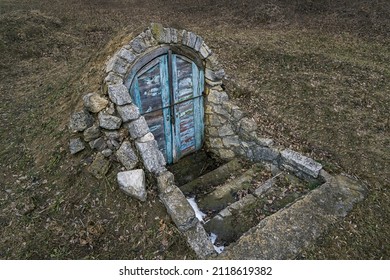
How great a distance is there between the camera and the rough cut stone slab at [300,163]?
215 inches

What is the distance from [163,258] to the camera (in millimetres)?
4012

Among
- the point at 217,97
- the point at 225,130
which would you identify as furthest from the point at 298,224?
the point at 217,97

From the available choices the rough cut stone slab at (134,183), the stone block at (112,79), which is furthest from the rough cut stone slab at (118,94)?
the rough cut stone slab at (134,183)

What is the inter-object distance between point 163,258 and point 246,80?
5.99 metres

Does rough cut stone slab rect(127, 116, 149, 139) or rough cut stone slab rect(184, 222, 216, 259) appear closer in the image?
rough cut stone slab rect(184, 222, 216, 259)

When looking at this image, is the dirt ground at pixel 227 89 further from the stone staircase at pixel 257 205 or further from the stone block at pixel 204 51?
the stone block at pixel 204 51

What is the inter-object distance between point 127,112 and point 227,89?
9.69 ft

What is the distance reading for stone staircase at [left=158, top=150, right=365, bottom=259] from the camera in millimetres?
4238

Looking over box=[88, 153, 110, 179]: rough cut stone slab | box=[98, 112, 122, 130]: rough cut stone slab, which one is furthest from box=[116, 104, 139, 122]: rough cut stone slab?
box=[88, 153, 110, 179]: rough cut stone slab

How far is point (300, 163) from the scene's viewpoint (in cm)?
558

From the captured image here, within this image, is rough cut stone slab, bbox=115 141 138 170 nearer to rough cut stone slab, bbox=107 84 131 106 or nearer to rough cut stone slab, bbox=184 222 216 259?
rough cut stone slab, bbox=107 84 131 106

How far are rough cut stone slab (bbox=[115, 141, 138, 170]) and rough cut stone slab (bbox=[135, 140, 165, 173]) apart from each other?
0.13 m

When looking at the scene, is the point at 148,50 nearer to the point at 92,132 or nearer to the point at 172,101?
the point at 172,101
